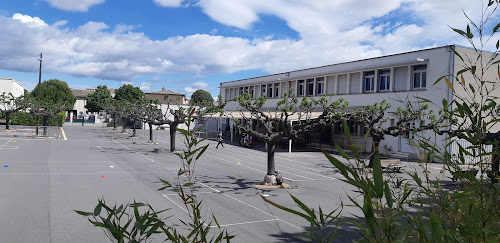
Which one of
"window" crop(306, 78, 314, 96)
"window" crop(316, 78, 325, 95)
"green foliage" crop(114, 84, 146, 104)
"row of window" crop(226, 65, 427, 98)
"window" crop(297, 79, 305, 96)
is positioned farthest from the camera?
"green foliage" crop(114, 84, 146, 104)

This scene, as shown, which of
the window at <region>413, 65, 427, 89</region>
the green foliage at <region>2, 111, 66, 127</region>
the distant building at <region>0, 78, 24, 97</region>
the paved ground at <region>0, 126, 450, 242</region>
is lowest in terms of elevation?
the paved ground at <region>0, 126, 450, 242</region>

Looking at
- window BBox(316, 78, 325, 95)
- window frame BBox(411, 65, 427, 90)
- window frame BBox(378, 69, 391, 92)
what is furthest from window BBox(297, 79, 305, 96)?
window frame BBox(411, 65, 427, 90)

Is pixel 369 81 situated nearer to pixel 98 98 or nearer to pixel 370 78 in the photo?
pixel 370 78

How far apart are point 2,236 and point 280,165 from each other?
1725 cm

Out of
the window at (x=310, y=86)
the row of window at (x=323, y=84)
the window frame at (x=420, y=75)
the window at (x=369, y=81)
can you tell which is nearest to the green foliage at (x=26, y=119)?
the row of window at (x=323, y=84)

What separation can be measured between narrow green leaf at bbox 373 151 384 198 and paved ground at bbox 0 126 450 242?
1722 mm

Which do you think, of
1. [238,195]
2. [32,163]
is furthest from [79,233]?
[32,163]

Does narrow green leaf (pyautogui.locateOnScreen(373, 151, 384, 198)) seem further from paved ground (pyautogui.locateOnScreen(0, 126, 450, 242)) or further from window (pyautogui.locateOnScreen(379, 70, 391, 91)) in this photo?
window (pyautogui.locateOnScreen(379, 70, 391, 91))

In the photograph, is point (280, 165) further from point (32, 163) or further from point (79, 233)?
point (79, 233)

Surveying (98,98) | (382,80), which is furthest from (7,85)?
(382,80)

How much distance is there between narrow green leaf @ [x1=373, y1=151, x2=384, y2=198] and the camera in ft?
5.36

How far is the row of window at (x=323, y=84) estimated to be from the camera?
29.1 m

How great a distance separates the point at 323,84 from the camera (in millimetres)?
37938

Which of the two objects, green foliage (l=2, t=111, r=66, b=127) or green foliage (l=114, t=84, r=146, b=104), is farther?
green foliage (l=114, t=84, r=146, b=104)
